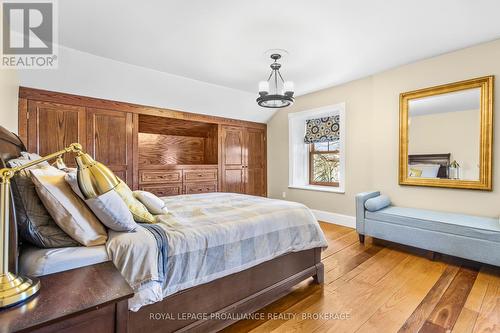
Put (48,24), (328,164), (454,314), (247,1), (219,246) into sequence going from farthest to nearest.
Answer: (328,164)
(48,24)
(247,1)
(454,314)
(219,246)

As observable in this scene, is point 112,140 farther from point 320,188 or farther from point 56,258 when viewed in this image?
point 320,188

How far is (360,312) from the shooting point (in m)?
1.80

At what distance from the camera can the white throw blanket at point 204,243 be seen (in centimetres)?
120

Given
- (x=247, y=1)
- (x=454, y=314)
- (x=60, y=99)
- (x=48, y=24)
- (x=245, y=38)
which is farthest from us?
(x=60, y=99)

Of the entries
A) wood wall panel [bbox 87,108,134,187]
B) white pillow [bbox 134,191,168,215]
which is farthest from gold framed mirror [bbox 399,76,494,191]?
wood wall panel [bbox 87,108,134,187]

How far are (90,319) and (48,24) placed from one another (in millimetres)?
2805

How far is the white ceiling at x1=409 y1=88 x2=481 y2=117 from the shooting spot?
2.83 m

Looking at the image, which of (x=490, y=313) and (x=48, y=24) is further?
(x=48, y=24)

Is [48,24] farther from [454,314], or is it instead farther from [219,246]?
[454,314]

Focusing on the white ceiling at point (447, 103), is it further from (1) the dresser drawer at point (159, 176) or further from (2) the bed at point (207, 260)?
(1) the dresser drawer at point (159, 176)

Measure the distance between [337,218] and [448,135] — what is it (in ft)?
6.66

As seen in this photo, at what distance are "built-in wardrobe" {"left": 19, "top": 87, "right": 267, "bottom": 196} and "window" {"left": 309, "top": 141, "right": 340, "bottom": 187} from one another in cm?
111

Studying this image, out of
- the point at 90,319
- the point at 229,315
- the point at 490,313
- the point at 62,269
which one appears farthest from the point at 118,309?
the point at 490,313

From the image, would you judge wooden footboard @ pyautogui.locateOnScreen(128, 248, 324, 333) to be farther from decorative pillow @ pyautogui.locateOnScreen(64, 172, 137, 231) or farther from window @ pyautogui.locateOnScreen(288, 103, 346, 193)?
window @ pyautogui.locateOnScreen(288, 103, 346, 193)
